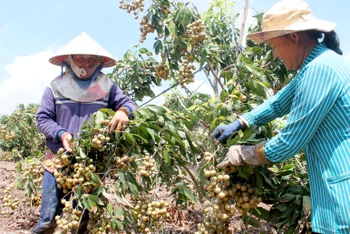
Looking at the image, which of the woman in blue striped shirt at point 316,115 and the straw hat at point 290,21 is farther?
the straw hat at point 290,21

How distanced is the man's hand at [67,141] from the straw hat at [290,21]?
49.9 inches

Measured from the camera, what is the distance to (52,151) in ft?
7.98

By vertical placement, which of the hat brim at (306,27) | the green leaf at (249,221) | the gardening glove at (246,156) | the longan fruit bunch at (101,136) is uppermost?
the hat brim at (306,27)

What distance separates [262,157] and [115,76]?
322 cm

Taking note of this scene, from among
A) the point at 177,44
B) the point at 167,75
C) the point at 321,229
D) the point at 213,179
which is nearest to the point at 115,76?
the point at 167,75

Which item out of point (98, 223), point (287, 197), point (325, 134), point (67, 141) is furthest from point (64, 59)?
point (325, 134)

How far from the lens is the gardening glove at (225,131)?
6.17 ft

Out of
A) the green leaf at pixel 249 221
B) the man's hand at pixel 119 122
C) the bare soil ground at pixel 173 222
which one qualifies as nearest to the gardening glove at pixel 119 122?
the man's hand at pixel 119 122

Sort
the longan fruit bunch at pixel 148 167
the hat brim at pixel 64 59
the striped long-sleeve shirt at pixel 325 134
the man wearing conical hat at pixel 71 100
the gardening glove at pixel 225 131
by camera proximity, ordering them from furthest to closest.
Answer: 1. the hat brim at pixel 64 59
2. the man wearing conical hat at pixel 71 100
3. the longan fruit bunch at pixel 148 167
4. the gardening glove at pixel 225 131
5. the striped long-sleeve shirt at pixel 325 134

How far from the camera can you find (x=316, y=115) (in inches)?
54.6

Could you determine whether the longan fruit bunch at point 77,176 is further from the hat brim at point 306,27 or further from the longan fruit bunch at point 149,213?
the hat brim at point 306,27

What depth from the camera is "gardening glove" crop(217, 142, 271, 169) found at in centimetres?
161

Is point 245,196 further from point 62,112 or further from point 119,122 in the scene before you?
point 62,112

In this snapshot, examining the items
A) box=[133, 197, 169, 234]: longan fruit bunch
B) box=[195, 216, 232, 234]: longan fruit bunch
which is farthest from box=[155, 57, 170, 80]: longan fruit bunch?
box=[195, 216, 232, 234]: longan fruit bunch
